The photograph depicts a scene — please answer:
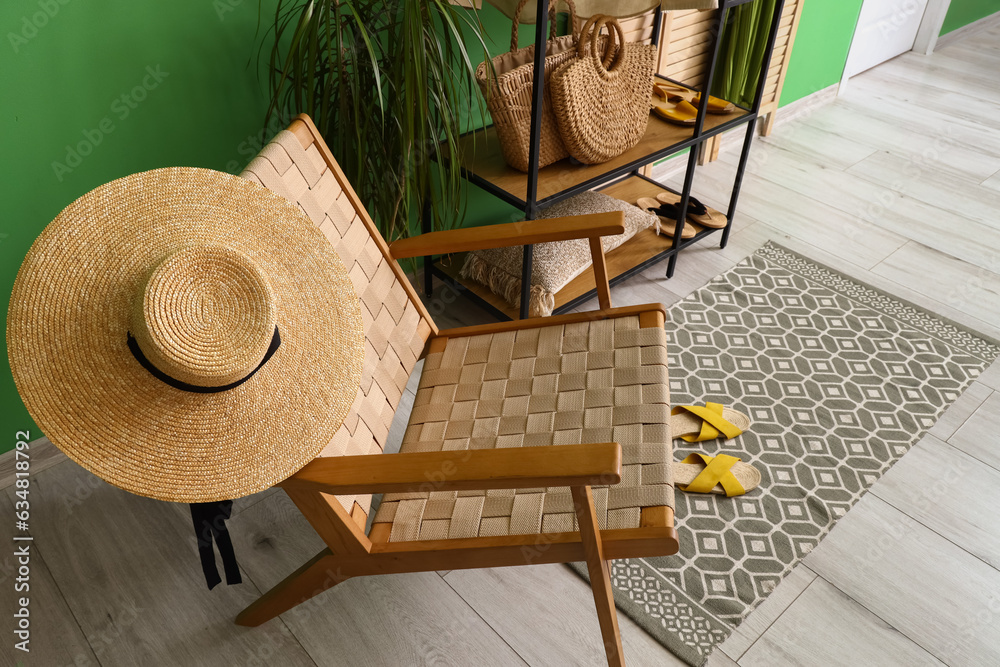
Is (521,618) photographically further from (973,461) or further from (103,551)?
(973,461)

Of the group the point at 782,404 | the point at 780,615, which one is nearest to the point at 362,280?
the point at 780,615

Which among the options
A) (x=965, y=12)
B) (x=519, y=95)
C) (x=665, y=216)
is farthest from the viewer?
(x=965, y=12)

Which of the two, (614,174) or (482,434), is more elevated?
(614,174)

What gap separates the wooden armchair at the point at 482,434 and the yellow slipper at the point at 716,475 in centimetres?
46

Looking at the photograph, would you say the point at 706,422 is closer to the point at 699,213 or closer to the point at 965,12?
the point at 699,213

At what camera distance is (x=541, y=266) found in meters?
2.12

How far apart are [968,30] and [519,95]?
4.26m

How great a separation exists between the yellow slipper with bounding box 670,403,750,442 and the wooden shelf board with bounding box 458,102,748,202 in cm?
69

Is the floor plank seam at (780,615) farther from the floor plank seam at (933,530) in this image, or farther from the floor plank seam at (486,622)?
A: the floor plank seam at (486,622)

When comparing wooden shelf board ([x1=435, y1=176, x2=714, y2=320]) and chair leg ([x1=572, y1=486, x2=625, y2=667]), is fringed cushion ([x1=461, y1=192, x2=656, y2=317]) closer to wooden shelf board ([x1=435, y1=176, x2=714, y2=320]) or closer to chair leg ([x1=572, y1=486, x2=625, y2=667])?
wooden shelf board ([x1=435, y1=176, x2=714, y2=320])

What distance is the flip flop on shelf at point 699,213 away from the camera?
2.60 metres

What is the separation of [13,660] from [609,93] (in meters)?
1.88

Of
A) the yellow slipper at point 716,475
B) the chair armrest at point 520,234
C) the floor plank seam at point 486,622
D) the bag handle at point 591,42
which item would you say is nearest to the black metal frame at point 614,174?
the bag handle at point 591,42

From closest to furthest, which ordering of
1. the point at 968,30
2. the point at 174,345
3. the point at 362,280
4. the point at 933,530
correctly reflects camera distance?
A: the point at 174,345 < the point at 362,280 < the point at 933,530 < the point at 968,30
